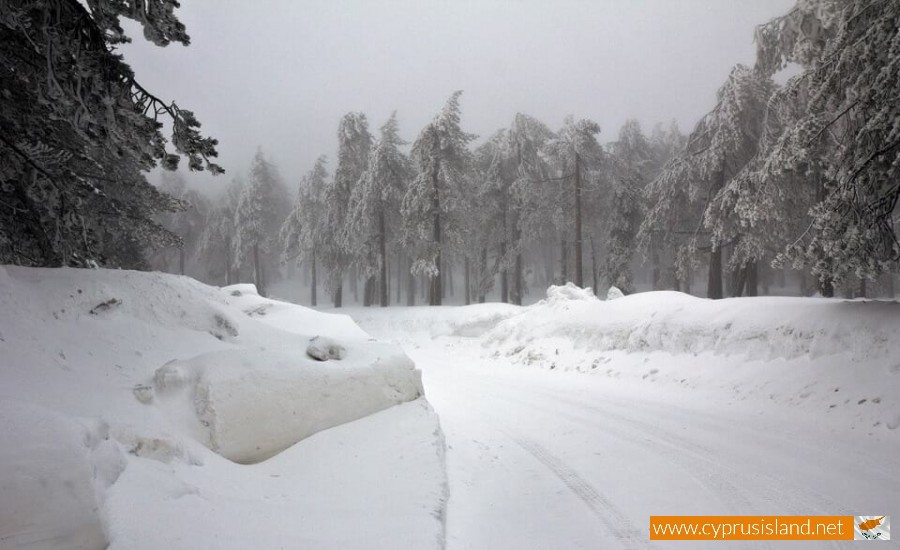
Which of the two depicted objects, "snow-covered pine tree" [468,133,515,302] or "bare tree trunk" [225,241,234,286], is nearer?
"snow-covered pine tree" [468,133,515,302]

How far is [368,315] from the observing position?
2575cm

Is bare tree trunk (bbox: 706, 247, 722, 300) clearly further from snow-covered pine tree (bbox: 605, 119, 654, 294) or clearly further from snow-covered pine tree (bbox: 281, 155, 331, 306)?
snow-covered pine tree (bbox: 281, 155, 331, 306)

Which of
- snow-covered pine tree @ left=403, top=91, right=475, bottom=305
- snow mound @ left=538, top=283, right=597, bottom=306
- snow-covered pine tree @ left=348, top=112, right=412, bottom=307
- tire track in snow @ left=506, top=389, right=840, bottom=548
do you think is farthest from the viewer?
snow-covered pine tree @ left=348, top=112, right=412, bottom=307

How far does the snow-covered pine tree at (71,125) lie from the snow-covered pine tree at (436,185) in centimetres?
1580

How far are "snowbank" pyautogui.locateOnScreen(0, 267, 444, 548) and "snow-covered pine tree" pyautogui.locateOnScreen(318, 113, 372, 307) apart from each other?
2309 cm

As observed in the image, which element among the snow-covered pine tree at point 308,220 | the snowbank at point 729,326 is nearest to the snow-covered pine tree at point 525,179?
the snowbank at point 729,326

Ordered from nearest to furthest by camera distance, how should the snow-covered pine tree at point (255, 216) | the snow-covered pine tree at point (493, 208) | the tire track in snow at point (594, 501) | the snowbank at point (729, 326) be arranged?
the tire track in snow at point (594, 501), the snowbank at point (729, 326), the snow-covered pine tree at point (493, 208), the snow-covered pine tree at point (255, 216)

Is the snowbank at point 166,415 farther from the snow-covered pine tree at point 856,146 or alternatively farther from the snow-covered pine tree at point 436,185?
the snow-covered pine tree at point 436,185

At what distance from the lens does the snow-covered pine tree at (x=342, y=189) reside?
95.1ft

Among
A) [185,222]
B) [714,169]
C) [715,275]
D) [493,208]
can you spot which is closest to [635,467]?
[714,169]

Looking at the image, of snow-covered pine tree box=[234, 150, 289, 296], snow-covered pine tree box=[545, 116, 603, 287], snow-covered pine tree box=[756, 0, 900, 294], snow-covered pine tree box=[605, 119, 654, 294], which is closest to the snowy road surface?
snow-covered pine tree box=[756, 0, 900, 294]

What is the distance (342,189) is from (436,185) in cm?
843

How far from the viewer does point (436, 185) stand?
A: 23.8m

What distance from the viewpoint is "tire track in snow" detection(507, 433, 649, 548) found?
11.7 ft
